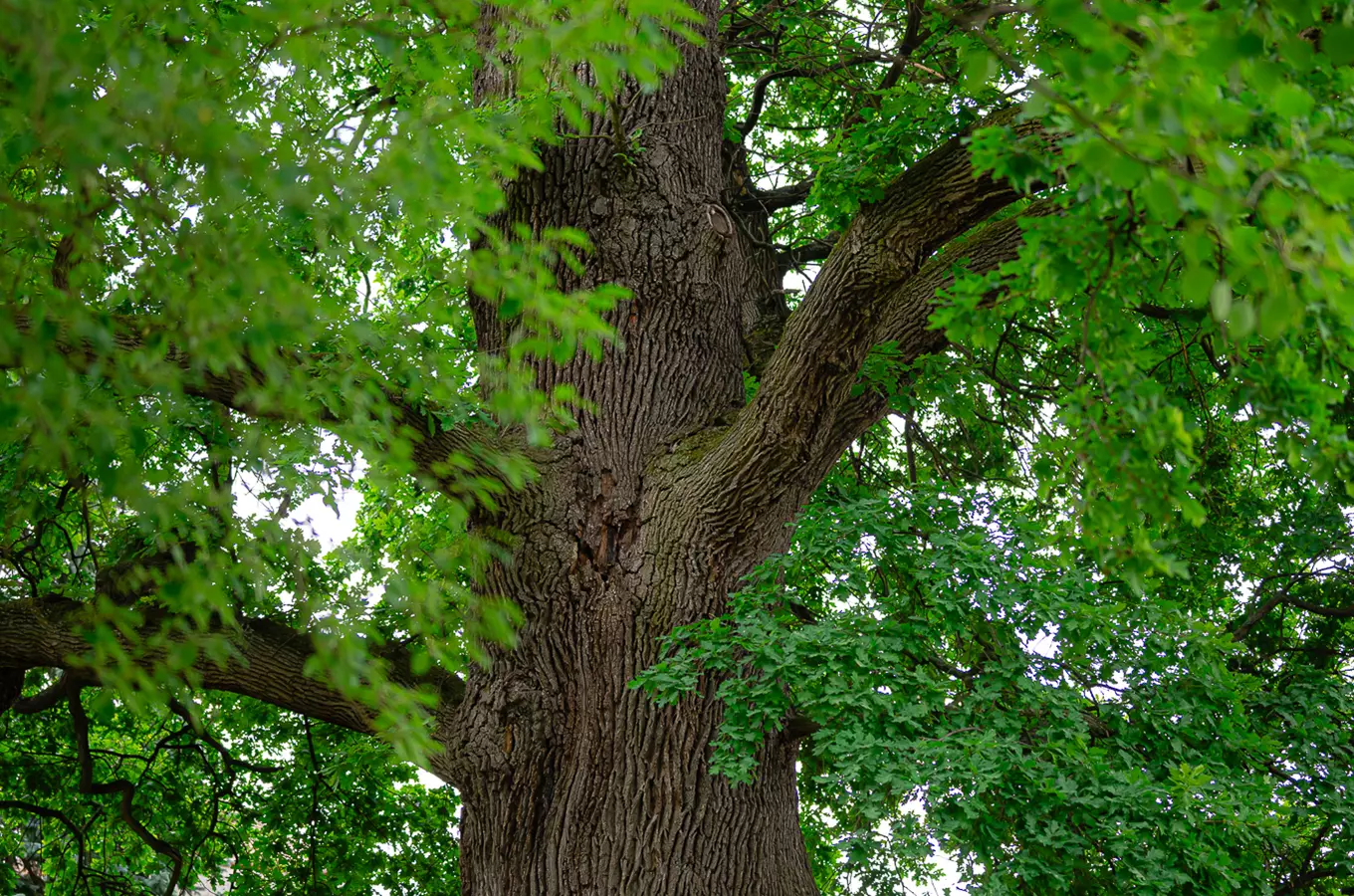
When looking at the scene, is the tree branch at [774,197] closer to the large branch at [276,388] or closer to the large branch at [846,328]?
the large branch at [846,328]

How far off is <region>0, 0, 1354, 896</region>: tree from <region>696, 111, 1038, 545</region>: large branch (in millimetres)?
26

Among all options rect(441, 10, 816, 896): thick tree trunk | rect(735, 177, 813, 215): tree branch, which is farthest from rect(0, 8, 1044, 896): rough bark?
rect(735, 177, 813, 215): tree branch

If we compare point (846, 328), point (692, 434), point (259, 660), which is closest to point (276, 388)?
point (846, 328)

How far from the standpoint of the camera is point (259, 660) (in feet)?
19.4

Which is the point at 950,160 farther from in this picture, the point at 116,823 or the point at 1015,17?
the point at 116,823

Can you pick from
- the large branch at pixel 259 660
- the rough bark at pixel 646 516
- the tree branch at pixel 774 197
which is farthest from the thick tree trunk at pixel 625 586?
the tree branch at pixel 774 197

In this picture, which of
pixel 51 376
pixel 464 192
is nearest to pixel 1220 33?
pixel 464 192

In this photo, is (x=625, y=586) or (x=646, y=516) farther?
(x=646, y=516)

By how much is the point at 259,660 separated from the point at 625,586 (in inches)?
77.7

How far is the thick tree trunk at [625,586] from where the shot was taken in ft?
16.6

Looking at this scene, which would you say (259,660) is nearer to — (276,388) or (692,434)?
(692,434)

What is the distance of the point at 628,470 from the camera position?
18.5ft

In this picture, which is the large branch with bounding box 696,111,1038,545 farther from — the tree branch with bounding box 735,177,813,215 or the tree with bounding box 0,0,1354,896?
the tree branch with bounding box 735,177,813,215

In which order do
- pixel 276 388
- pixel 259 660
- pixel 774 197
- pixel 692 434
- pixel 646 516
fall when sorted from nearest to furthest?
pixel 276 388, pixel 646 516, pixel 692 434, pixel 259 660, pixel 774 197
